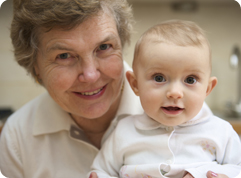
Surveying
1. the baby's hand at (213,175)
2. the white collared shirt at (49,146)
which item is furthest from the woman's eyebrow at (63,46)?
the baby's hand at (213,175)

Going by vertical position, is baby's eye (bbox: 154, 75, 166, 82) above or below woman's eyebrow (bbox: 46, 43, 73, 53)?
below

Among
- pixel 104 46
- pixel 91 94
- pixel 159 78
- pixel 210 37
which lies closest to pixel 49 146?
pixel 91 94

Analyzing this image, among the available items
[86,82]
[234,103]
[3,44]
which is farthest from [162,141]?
[3,44]

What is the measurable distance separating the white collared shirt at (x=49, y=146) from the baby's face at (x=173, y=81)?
1.27 feet

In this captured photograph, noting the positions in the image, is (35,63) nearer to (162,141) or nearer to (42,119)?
(42,119)

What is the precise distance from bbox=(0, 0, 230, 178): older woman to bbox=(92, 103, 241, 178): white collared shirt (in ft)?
0.76

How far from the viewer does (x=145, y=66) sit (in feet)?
3.29

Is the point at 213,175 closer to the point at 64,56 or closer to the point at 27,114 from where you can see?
the point at 64,56

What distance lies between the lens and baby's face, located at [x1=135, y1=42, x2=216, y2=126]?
0.94m

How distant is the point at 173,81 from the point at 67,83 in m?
0.48

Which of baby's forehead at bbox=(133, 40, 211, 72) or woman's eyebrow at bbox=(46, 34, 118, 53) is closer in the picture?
baby's forehead at bbox=(133, 40, 211, 72)

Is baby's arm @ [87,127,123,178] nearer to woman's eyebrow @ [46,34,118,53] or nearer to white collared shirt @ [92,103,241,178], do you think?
white collared shirt @ [92,103,241,178]

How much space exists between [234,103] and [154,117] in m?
2.05

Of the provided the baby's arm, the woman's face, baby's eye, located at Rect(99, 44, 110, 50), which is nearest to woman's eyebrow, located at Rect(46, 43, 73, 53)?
the woman's face
